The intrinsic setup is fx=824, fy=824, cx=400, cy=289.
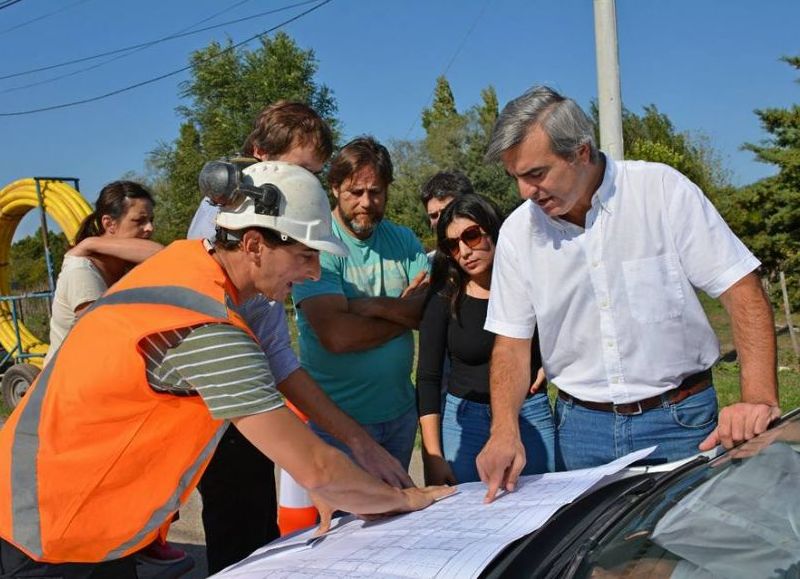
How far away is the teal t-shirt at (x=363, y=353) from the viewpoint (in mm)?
3428

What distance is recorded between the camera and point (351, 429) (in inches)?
97.2

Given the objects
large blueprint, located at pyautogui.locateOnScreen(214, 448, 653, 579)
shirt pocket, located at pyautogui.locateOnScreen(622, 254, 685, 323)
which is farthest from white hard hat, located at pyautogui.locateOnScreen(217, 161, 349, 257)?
shirt pocket, located at pyautogui.locateOnScreen(622, 254, 685, 323)

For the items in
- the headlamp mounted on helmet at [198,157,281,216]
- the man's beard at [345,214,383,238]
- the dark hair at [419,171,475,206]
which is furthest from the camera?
the dark hair at [419,171,475,206]

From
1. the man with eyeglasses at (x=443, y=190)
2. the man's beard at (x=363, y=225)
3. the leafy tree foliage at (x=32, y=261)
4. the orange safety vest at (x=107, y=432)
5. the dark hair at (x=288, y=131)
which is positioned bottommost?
the orange safety vest at (x=107, y=432)

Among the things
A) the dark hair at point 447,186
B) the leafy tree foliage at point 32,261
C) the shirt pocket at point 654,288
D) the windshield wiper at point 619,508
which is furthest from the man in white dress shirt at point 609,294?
the leafy tree foliage at point 32,261

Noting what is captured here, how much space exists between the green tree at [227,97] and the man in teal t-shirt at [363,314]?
21.1m

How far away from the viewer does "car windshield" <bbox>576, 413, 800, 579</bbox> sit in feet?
4.94

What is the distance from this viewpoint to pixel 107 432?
1.80m

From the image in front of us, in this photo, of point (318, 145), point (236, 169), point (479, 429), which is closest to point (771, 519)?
point (236, 169)

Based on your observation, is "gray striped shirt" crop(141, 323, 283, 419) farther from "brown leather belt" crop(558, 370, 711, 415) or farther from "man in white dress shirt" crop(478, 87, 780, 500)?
"brown leather belt" crop(558, 370, 711, 415)

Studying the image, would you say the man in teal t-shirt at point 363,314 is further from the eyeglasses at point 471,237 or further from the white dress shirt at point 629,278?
the white dress shirt at point 629,278

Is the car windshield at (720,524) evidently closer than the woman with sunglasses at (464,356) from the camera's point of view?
Yes

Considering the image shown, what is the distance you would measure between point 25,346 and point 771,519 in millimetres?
12270

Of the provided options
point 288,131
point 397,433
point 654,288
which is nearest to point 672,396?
point 654,288
